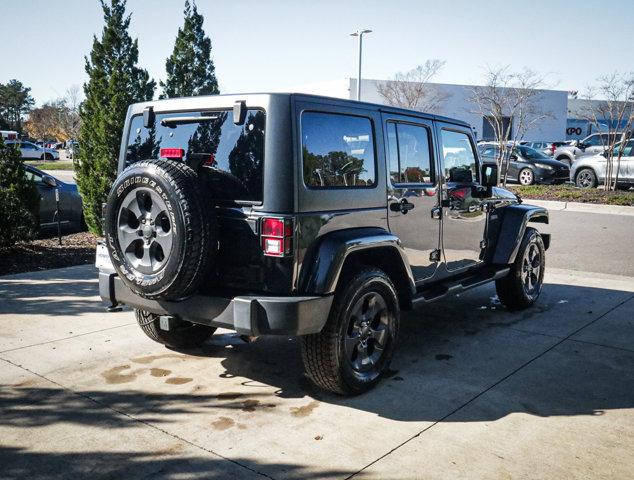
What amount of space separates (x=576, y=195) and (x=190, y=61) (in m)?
11.5

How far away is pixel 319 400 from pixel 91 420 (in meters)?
1.45

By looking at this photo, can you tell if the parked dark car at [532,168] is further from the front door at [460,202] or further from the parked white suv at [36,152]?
the parked white suv at [36,152]

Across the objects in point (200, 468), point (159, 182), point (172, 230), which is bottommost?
point (200, 468)

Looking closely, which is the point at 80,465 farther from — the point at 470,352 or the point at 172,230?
the point at 470,352

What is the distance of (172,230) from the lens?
360cm

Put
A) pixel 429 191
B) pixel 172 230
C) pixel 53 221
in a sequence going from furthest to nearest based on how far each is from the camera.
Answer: pixel 53 221 → pixel 429 191 → pixel 172 230

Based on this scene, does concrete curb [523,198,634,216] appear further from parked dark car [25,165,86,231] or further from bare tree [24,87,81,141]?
bare tree [24,87,81,141]

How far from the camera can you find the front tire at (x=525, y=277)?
622cm

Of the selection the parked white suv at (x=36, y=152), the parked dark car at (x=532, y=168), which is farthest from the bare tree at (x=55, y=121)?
the parked dark car at (x=532, y=168)

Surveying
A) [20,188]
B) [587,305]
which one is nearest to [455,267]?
[587,305]

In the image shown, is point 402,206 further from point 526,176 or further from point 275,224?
point 526,176

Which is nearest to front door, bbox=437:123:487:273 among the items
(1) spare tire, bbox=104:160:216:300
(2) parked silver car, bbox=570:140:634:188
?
(1) spare tire, bbox=104:160:216:300

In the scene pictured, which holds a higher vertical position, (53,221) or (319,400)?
(53,221)

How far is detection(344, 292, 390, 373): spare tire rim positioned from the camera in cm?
409
